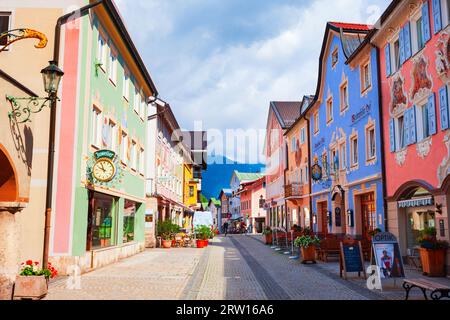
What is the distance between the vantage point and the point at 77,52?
1408cm

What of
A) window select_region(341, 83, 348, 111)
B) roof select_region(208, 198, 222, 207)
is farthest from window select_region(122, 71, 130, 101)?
roof select_region(208, 198, 222, 207)

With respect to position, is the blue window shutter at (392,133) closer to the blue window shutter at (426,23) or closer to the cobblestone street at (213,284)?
the blue window shutter at (426,23)

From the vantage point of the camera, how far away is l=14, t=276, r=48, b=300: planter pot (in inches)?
345

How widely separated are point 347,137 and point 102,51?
12.1 m

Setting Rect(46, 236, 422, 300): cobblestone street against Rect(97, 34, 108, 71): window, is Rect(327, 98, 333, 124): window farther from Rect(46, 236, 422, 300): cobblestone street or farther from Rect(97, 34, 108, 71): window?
Rect(97, 34, 108, 71): window

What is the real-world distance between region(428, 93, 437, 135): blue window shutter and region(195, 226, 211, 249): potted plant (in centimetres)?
1698

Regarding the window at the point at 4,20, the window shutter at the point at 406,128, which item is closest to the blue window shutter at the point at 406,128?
the window shutter at the point at 406,128

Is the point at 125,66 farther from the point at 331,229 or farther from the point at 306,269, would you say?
the point at 331,229

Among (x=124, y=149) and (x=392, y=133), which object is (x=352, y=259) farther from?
(x=124, y=149)

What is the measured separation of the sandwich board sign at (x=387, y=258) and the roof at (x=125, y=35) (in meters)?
Result: 11.5

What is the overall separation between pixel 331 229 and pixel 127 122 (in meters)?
Answer: 12.2

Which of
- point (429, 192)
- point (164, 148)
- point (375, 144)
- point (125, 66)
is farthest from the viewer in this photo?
point (164, 148)

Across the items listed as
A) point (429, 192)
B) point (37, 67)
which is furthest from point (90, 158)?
point (429, 192)

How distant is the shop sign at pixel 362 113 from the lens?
18859mm
